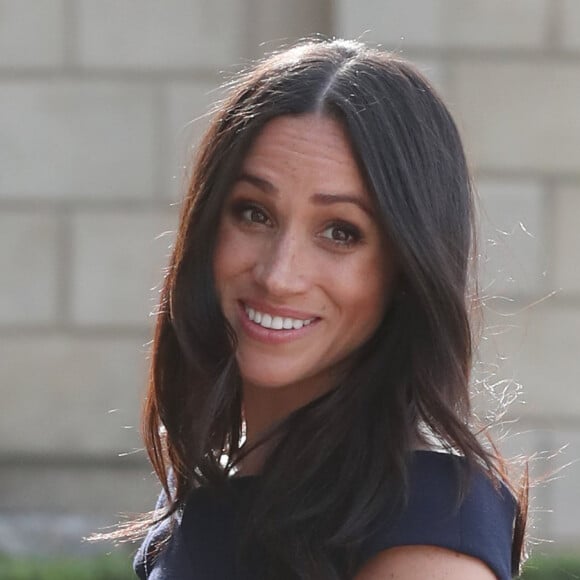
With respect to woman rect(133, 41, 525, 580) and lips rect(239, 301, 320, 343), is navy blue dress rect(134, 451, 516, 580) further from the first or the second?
lips rect(239, 301, 320, 343)

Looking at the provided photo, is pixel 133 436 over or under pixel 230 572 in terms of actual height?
under

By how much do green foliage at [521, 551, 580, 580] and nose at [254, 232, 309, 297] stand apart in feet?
9.93

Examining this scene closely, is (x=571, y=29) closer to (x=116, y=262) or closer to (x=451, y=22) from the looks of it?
(x=451, y=22)

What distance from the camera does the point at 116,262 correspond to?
5.89m

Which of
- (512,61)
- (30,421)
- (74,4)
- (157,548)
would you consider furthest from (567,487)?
(157,548)

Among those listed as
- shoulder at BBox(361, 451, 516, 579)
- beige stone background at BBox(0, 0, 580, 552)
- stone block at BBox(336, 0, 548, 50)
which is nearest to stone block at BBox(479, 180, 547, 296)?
stone block at BBox(336, 0, 548, 50)

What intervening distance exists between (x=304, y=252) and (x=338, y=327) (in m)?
0.16

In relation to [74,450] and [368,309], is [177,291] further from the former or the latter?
[74,450]

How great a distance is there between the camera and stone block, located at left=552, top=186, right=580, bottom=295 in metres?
5.61

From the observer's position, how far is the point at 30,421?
5914mm

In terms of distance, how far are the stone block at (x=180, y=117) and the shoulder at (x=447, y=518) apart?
12.1 ft

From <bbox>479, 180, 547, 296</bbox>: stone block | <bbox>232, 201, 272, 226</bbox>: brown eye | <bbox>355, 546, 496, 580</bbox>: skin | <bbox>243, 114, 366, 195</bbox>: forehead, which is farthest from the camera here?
<bbox>479, 180, 547, 296</bbox>: stone block

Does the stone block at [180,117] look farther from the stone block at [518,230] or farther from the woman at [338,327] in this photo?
the woman at [338,327]

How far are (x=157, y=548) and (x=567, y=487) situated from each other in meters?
3.23
